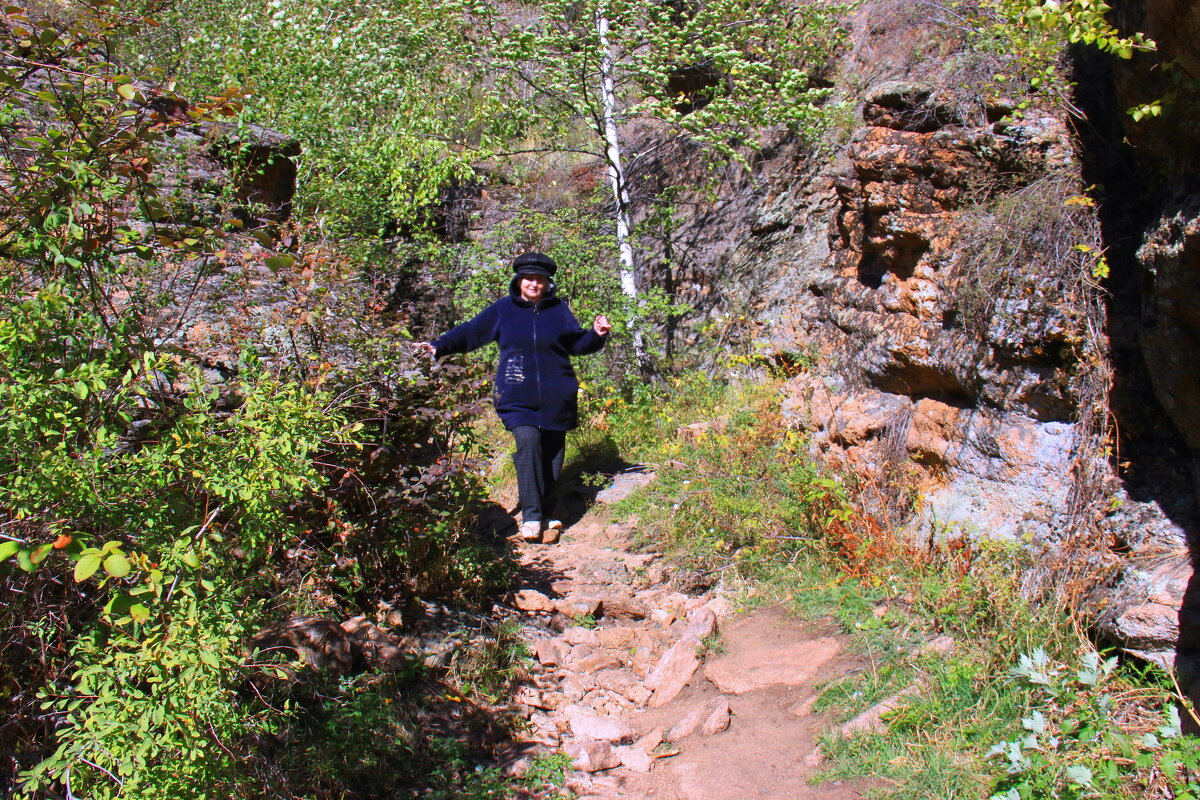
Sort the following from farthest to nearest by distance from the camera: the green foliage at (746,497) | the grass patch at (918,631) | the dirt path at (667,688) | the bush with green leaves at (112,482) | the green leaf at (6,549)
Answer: the green foliage at (746,497), the dirt path at (667,688), the grass patch at (918,631), the bush with green leaves at (112,482), the green leaf at (6,549)

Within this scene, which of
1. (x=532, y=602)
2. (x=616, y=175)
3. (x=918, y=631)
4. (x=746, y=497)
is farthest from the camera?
(x=616, y=175)

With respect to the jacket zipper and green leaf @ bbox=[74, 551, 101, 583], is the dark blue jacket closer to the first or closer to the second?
the jacket zipper

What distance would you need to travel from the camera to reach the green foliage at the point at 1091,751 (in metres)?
2.54

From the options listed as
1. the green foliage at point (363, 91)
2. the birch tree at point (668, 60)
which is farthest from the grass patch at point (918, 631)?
the green foliage at point (363, 91)

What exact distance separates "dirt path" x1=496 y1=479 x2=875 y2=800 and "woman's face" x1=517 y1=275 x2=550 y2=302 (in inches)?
77.5

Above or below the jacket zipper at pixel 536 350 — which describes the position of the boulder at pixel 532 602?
below

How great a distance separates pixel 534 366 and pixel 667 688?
268cm

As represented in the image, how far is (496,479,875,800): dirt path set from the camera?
3.45 m

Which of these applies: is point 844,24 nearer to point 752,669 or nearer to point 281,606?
point 752,669

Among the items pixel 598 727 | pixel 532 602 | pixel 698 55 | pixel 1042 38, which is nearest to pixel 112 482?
pixel 598 727

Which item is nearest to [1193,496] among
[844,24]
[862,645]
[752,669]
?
[862,645]

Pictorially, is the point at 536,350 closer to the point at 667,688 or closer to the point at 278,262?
the point at 667,688

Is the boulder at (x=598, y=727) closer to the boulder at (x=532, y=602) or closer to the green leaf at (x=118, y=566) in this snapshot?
the boulder at (x=532, y=602)

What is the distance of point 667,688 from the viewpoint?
4.23 metres
